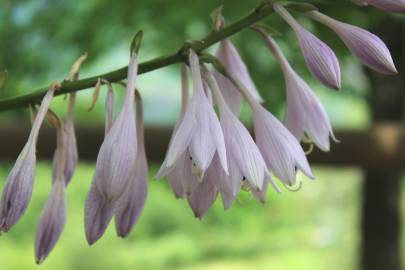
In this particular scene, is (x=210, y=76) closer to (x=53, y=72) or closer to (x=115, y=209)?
(x=115, y=209)

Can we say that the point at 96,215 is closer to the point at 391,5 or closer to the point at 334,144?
the point at 391,5

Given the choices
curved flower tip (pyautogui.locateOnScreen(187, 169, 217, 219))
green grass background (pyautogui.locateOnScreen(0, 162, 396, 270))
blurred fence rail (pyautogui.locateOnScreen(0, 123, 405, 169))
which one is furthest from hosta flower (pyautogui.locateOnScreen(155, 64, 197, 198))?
green grass background (pyautogui.locateOnScreen(0, 162, 396, 270))

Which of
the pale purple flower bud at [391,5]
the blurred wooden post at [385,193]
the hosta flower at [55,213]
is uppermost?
the pale purple flower bud at [391,5]

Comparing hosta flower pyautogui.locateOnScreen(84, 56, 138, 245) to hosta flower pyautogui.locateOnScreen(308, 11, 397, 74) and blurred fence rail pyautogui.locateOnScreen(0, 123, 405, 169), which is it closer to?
hosta flower pyautogui.locateOnScreen(308, 11, 397, 74)

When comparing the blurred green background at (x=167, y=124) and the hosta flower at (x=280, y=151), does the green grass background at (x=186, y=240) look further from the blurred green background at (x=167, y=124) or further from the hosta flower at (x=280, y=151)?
the hosta flower at (x=280, y=151)

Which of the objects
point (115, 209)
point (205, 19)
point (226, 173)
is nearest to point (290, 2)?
point (226, 173)

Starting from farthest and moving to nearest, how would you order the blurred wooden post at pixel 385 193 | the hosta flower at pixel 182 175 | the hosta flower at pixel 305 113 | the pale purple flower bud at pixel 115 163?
1. the blurred wooden post at pixel 385 193
2. the hosta flower at pixel 305 113
3. the hosta flower at pixel 182 175
4. the pale purple flower bud at pixel 115 163

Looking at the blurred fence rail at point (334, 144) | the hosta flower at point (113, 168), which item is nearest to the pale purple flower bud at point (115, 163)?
the hosta flower at point (113, 168)
